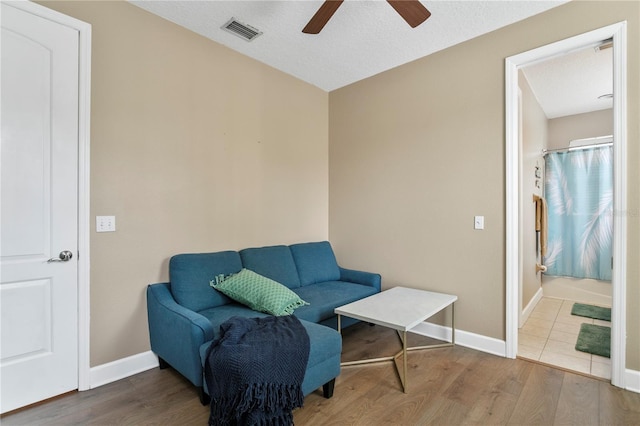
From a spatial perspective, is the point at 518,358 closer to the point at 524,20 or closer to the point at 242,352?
the point at 242,352

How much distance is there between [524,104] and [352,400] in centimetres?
340

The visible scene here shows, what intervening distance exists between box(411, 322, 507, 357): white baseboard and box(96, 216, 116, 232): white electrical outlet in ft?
9.13

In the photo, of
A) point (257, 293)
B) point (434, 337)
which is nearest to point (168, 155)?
point (257, 293)

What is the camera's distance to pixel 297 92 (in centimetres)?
365

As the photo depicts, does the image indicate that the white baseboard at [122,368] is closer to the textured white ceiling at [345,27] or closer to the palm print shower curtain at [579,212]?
the textured white ceiling at [345,27]

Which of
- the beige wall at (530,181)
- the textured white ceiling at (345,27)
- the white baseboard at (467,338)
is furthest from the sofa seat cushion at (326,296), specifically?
the textured white ceiling at (345,27)

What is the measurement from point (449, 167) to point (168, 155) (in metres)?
2.45

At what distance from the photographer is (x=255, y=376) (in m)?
1.60

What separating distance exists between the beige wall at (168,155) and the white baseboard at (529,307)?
8.51 ft

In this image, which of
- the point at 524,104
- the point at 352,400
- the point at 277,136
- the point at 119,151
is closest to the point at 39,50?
the point at 119,151

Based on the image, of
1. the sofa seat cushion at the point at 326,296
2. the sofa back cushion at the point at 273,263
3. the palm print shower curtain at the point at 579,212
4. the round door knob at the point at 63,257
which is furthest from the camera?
the palm print shower curtain at the point at 579,212

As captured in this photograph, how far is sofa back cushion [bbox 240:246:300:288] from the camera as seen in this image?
2.96 meters

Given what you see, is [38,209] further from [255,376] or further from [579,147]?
[579,147]

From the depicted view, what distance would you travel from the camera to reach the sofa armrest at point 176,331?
6.32ft
